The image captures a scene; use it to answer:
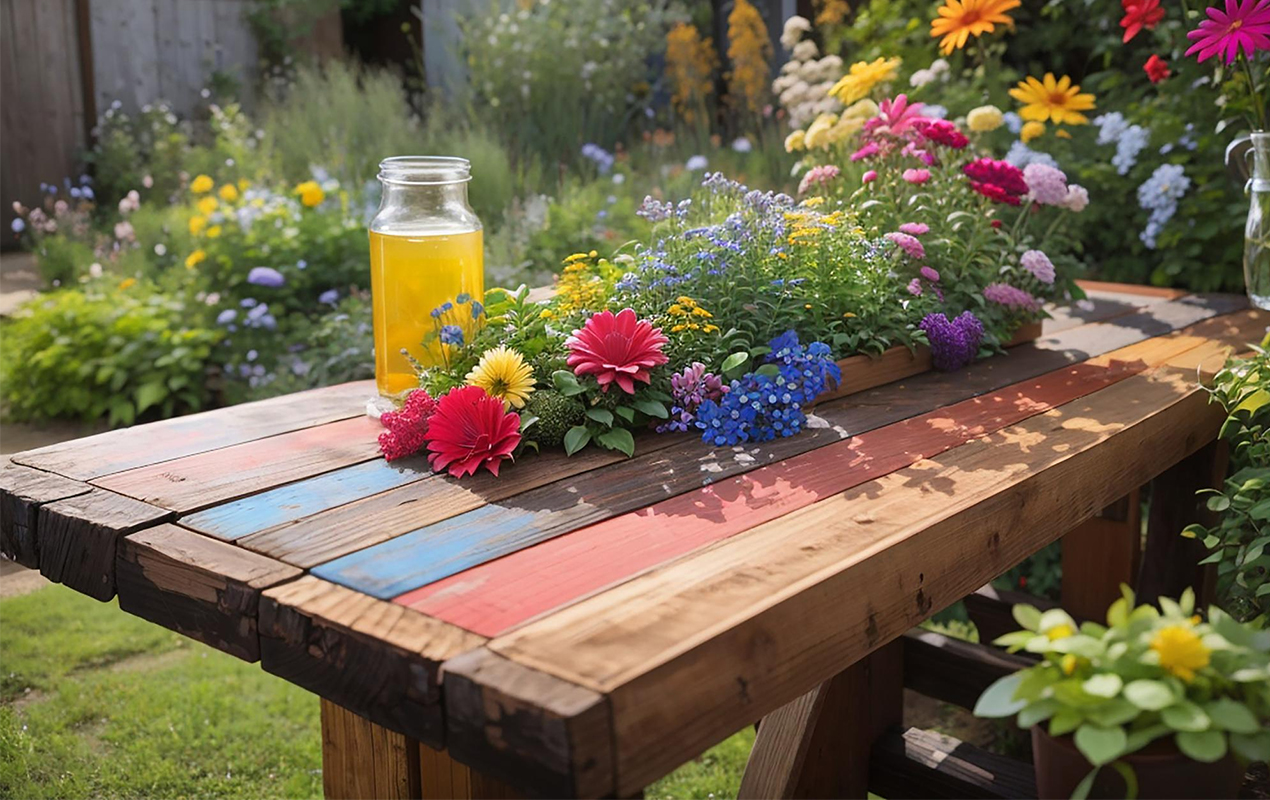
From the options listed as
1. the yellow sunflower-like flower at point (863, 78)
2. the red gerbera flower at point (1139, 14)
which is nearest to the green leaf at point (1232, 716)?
the red gerbera flower at point (1139, 14)

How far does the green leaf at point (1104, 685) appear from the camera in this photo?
1.01 m

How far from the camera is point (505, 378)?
172 centimetres

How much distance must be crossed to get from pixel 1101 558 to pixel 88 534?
7.71 ft

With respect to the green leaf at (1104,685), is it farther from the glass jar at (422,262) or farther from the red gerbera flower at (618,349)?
the glass jar at (422,262)

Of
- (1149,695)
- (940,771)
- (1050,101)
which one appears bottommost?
(940,771)

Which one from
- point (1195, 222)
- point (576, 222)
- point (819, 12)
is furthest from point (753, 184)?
point (1195, 222)

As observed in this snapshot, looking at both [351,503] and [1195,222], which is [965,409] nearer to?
[351,503]

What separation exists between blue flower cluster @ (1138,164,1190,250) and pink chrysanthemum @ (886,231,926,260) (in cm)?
147

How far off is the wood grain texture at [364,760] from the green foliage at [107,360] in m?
3.04

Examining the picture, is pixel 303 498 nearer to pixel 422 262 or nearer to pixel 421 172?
pixel 422 262

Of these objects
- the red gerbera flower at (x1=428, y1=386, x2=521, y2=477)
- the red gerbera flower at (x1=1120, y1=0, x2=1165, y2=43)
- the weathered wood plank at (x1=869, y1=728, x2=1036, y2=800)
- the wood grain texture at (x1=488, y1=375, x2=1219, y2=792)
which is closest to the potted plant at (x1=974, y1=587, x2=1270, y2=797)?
the wood grain texture at (x1=488, y1=375, x2=1219, y2=792)

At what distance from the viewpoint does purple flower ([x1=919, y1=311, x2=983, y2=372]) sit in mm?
2160

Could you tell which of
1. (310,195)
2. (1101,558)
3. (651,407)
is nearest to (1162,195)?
(1101,558)

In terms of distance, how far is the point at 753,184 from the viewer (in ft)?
16.7
